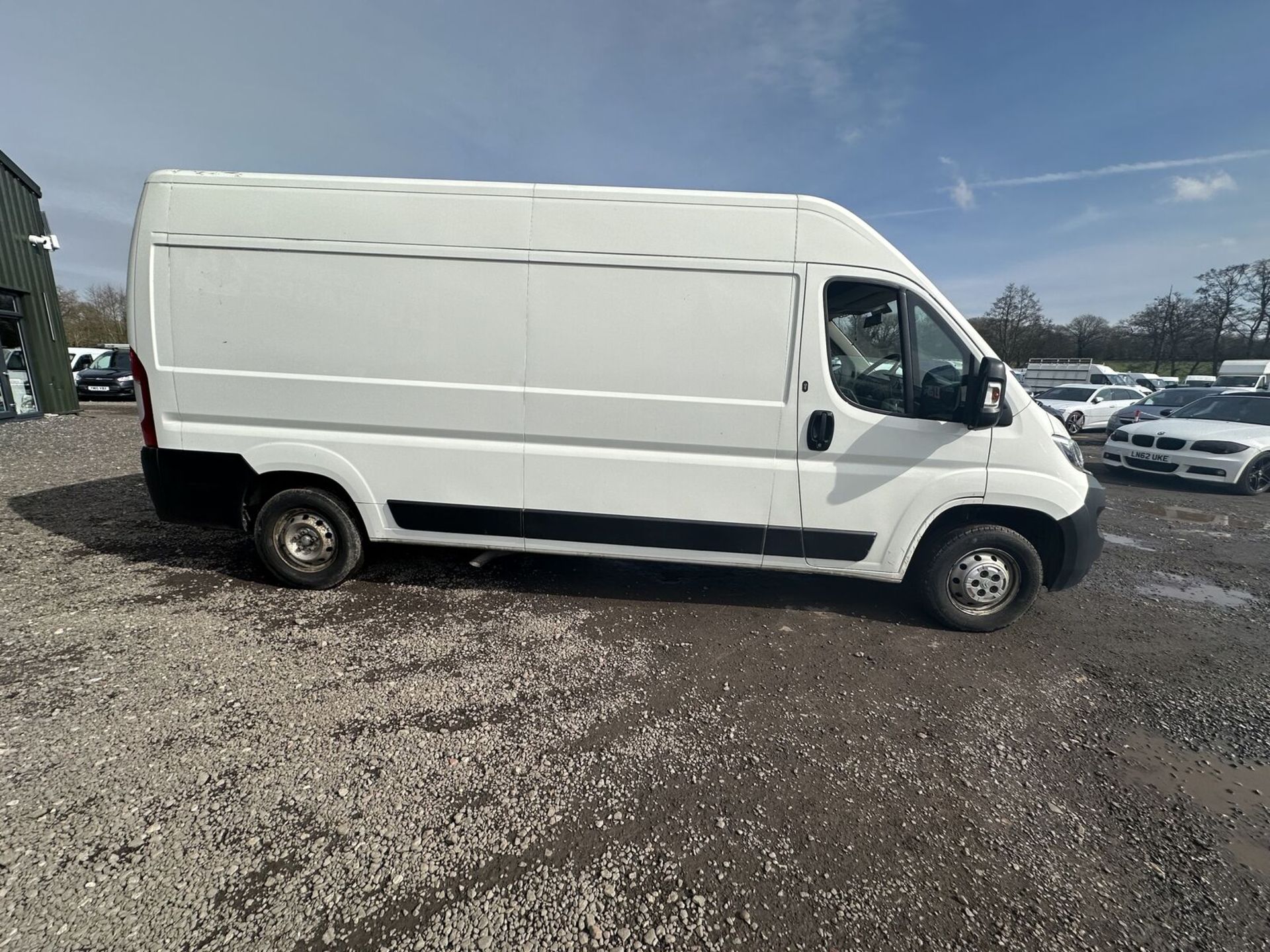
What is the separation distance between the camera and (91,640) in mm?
3266

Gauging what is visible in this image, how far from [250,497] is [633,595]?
9.41 ft

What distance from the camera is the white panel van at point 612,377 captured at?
11.1ft

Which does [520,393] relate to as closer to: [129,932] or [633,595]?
[633,595]

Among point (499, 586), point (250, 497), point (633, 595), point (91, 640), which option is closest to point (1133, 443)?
point (633, 595)

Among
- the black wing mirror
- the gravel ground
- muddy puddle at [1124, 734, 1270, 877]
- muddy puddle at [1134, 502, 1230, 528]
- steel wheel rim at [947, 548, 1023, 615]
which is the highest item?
the black wing mirror

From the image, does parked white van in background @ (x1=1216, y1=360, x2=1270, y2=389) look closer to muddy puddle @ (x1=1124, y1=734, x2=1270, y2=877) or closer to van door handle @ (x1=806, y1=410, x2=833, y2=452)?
muddy puddle @ (x1=1124, y1=734, x2=1270, y2=877)

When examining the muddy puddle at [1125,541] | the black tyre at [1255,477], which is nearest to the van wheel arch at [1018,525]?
the muddy puddle at [1125,541]

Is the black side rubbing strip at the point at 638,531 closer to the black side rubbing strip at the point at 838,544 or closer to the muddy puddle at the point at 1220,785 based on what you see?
the black side rubbing strip at the point at 838,544

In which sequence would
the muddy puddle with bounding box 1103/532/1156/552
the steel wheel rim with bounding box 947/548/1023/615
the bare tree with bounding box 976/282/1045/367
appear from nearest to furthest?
the steel wheel rim with bounding box 947/548/1023/615
the muddy puddle with bounding box 1103/532/1156/552
the bare tree with bounding box 976/282/1045/367

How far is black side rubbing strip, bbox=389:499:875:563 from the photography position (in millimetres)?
3613

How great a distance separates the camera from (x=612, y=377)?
3459 millimetres

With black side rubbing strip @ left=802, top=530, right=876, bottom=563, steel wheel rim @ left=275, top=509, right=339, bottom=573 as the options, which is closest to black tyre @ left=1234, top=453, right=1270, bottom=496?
black side rubbing strip @ left=802, top=530, right=876, bottom=563

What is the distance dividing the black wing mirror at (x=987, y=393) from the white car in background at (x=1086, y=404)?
53.9 ft

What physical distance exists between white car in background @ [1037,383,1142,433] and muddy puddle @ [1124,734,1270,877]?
55.2 ft
